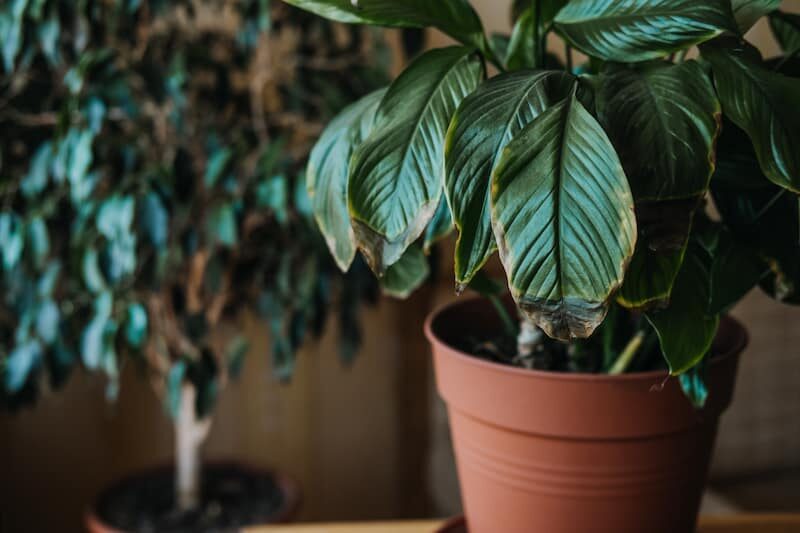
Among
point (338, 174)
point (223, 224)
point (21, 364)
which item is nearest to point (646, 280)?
point (338, 174)

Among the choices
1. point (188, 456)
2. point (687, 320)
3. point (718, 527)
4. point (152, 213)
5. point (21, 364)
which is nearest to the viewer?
point (687, 320)

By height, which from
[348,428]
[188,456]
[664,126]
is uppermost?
[664,126]

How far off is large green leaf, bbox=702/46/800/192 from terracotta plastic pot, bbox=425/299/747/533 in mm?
233

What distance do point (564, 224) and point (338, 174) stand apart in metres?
0.28

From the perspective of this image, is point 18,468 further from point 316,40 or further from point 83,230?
point 316,40

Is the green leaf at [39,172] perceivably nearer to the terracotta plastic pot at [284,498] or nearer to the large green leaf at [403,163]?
the terracotta plastic pot at [284,498]

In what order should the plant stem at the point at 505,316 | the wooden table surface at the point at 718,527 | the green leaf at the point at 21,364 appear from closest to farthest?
the plant stem at the point at 505,316
the wooden table surface at the point at 718,527
the green leaf at the point at 21,364

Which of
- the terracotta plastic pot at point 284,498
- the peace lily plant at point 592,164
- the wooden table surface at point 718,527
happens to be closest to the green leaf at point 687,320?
the peace lily plant at point 592,164

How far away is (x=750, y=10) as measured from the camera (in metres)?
0.77

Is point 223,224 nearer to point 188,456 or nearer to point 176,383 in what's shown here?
point 176,383

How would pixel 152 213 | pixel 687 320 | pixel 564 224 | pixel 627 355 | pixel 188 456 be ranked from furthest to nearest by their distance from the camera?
pixel 188 456
pixel 152 213
pixel 627 355
pixel 687 320
pixel 564 224

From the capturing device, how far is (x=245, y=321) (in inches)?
75.3

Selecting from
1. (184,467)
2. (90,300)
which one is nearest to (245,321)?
(184,467)

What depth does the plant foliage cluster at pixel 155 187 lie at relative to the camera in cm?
130
